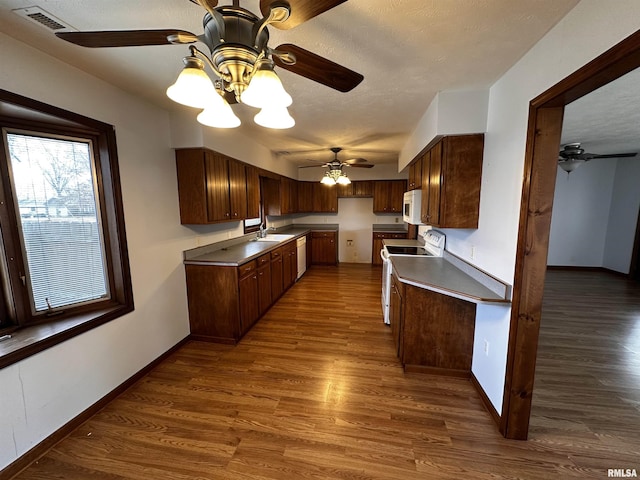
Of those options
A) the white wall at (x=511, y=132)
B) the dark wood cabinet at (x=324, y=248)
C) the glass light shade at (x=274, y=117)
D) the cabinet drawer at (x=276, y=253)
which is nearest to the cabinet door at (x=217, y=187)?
the cabinet drawer at (x=276, y=253)

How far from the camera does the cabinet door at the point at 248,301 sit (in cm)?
295

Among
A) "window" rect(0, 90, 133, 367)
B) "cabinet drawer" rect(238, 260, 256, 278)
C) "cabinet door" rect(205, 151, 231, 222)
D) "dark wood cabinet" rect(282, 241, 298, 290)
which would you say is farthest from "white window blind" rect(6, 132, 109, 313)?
"dark wood cabinet" rect(282, 241, 298, 290)

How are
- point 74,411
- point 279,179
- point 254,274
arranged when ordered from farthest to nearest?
point 279,179 < point 254,274 < point 74,411

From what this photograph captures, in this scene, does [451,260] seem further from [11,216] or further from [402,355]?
[11,216]

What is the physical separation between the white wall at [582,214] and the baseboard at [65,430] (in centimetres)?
749

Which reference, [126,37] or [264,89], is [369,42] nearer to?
[264,89]

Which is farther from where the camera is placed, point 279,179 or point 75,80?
point 279,179

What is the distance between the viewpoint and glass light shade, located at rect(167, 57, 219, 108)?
96cm

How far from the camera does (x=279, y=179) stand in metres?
5.16

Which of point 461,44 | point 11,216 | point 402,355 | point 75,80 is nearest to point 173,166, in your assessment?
point 75,80

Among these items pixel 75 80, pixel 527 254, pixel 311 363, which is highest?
pixel 75 80

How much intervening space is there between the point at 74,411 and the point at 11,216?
1.41m

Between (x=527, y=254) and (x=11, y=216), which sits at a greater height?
(x=11, y=216)

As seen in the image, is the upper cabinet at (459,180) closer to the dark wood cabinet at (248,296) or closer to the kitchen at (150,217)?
the kitchen at (150,217)
